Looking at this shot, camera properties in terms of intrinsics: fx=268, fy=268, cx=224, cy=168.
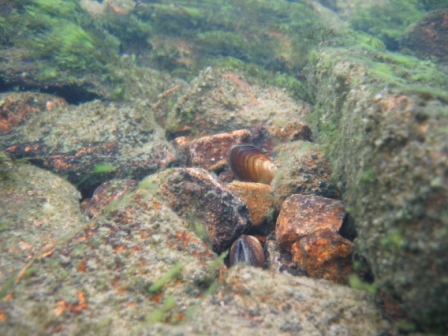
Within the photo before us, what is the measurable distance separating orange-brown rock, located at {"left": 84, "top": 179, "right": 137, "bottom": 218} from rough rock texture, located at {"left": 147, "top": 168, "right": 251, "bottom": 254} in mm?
1329

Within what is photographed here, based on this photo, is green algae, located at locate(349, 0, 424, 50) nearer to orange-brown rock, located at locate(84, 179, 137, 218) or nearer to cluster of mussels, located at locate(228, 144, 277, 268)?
cluster of mussels, located at locate(228, 144, 277, 268)

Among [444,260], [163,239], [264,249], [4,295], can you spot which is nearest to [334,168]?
[264,249]

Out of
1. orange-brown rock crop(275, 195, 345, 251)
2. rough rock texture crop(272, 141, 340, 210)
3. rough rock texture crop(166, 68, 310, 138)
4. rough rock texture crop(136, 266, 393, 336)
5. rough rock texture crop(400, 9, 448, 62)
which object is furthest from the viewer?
rough rock texture crop(400, 9, 448, 62)

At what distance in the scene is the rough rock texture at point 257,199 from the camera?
371 cm

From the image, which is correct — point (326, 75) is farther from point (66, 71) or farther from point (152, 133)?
point (66, 71)

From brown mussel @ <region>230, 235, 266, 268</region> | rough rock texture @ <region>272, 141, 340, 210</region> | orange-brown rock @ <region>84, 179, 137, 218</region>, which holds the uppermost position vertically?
rough rock texture @ <region>272, 141, 340, 210</region>

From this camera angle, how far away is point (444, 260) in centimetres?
147

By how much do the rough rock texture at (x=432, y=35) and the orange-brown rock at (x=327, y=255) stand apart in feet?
26.4

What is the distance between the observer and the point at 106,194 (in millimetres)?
4309

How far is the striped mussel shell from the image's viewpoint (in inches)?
164

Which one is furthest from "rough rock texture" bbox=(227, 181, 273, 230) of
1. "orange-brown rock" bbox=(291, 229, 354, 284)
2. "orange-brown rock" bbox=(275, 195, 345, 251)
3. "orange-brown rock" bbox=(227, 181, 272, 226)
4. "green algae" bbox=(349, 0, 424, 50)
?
"green algae" bbox=(349, 0, 424, 50)

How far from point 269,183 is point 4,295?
10.7ft

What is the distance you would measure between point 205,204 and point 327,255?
4.76 feet

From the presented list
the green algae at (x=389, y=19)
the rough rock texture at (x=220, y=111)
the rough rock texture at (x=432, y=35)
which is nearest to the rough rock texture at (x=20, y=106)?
the rough rock texture at (x=220, y=111)
